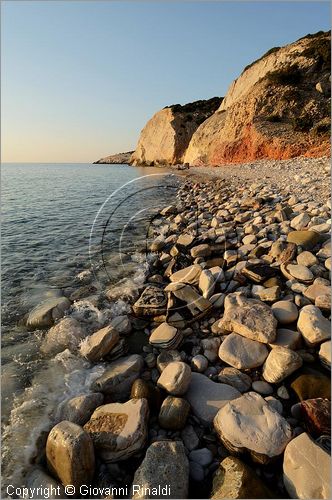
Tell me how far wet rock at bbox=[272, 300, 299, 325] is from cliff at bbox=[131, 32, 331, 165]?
17062 millimetres

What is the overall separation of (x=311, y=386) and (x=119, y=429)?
189 centimetres

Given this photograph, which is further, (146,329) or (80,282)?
(80,282)

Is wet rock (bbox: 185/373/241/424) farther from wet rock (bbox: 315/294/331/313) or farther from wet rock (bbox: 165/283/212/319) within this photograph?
wet rock (bbox: 315/294/331/313)

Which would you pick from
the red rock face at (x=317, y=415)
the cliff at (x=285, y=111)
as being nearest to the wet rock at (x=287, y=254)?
the red rock face at (x=317, y=415)

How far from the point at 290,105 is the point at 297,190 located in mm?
18220

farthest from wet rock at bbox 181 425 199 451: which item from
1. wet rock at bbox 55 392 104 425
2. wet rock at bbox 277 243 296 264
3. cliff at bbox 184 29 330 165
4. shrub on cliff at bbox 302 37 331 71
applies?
shrub on cliff at bbox 302 37 331 71

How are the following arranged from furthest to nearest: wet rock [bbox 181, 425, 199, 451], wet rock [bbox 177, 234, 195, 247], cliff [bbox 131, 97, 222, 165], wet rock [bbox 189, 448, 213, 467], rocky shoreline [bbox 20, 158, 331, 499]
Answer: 1. cliff [bbox 131, 97, 222, 165]
2. wet rock [bbox 177, 234, 195, 247]
3. wet rock [bbox 181, 425, 199, 451]
4. wet rock [bbox 189, 448, 213, 467]
5. rocky shoreline [bbox 20, 158, 331, 499]

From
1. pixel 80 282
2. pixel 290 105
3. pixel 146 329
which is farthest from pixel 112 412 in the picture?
pixel 290 105

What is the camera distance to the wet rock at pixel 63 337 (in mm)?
3842

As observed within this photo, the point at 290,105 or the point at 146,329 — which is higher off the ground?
the point at 290,105

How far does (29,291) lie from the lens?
5.74 metres

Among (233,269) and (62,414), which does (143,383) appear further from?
(233,269)

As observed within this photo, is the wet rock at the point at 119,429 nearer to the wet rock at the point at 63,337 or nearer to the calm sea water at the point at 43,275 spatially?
the calm sea water at the point at 43,275

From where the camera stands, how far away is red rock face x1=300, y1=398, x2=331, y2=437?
2.37 meters
